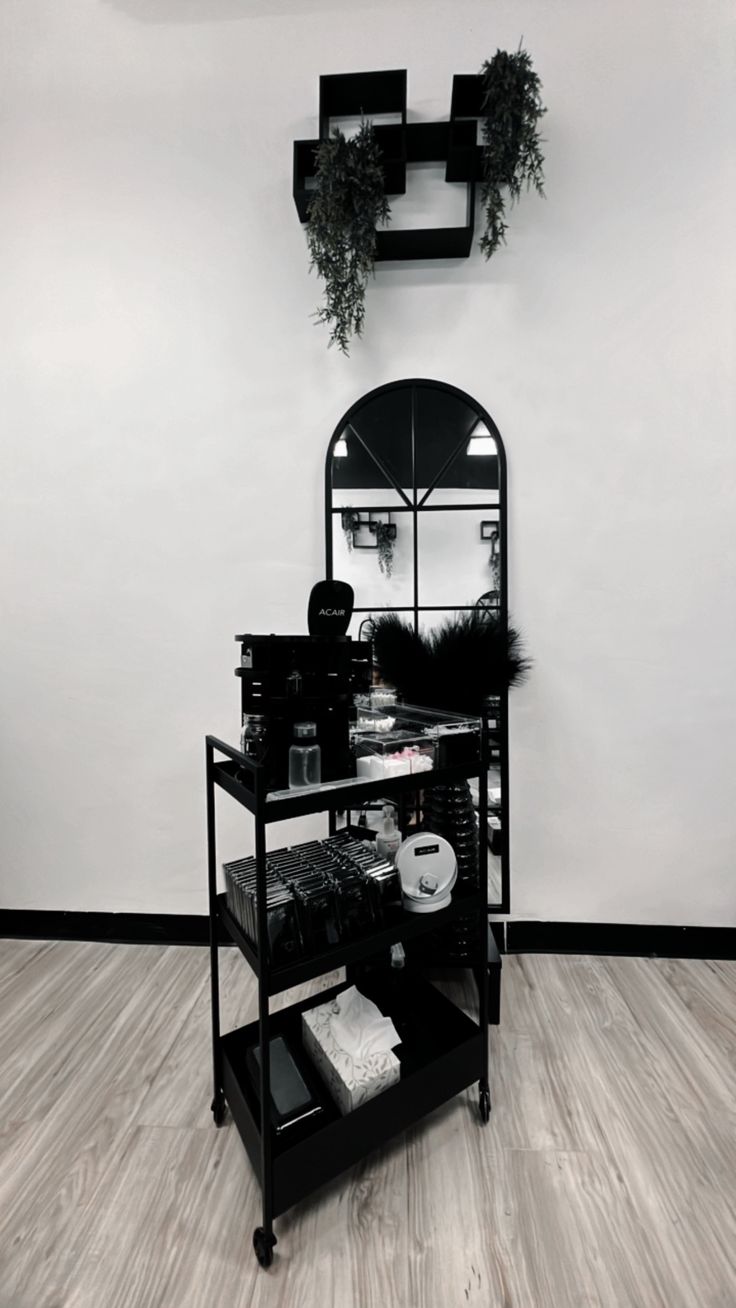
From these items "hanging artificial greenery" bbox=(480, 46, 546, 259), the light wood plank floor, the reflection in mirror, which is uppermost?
"hanging artificial greenery" bbox=(480, 46, 546, 259)

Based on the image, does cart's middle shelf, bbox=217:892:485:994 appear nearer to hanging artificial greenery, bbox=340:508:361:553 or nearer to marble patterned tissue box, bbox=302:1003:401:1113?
marble patterned tissue box, bbox=302:1003:401:1113

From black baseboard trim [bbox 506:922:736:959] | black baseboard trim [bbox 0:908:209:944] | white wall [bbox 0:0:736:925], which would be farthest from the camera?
black baseboard trim [bbox 0:908:209:944]

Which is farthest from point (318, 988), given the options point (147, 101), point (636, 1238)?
point (147, 101)

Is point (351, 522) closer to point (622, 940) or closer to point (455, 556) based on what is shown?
point (455, 556)

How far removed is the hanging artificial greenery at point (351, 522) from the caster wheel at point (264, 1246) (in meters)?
1.72

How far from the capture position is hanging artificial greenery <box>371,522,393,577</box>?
196 cm

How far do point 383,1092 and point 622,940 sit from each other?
1.21 m

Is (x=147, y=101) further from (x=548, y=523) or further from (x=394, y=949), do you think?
(x=394, y=949)

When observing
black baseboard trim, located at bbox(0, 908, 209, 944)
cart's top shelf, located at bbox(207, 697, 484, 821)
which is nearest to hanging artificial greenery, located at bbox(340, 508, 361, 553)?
cart's top shelf, located at bbox(207, 697, 484, 821)

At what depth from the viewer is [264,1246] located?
102 cm

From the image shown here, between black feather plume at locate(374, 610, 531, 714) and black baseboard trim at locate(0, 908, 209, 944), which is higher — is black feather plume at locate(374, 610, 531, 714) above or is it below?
above

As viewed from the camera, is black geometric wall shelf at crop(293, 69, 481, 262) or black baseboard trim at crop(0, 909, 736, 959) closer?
black geometric wall shelf at crop(293, 69, 481, 262)

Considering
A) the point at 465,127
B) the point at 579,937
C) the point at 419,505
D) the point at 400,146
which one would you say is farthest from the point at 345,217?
the point at 579,937

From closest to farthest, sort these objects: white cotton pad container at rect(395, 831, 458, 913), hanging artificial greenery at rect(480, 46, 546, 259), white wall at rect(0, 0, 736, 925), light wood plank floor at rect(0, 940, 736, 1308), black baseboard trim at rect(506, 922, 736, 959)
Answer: light wood plank floor at rect(0, 940, 736, 1308) < white cotton pad container at rect(395, 831, 458, 913) < hanging artificial greenery at rect(480, 46, 546, 259) < white wall at rect(0, 0, 736, 925) < black baseboard trim at rect(506, 922, 736, 959)
